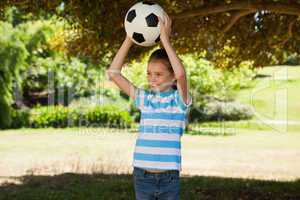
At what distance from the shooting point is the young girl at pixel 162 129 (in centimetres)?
384

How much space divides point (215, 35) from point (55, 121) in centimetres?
1439

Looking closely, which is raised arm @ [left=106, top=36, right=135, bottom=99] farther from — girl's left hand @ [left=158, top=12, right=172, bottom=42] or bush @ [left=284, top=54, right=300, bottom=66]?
bush @ [left=284, top=54, right=300, bottom=66]

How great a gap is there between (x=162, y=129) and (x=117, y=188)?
16.3ft

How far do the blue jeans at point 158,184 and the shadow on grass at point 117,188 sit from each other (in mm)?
4028

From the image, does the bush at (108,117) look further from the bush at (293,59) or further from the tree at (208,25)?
the tree at (208,25)

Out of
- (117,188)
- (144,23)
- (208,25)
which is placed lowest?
(117,188)

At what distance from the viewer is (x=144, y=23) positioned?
4.38 m

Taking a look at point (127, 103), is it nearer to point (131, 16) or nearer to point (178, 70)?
point (131, 16)

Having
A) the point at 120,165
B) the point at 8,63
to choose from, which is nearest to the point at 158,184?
the point at 120,165

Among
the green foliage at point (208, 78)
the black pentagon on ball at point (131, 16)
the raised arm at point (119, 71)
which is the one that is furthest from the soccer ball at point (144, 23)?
the green foliage at point (208, 78)

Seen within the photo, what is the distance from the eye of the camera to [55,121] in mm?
22547

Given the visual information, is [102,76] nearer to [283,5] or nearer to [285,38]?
[285,38]

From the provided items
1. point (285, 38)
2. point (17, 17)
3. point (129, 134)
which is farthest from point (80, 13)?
point (17, 17)

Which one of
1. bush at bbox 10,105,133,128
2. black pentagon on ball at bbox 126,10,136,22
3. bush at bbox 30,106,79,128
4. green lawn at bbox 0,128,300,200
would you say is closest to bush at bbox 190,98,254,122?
green lawn at bbox 0,128,300,200
